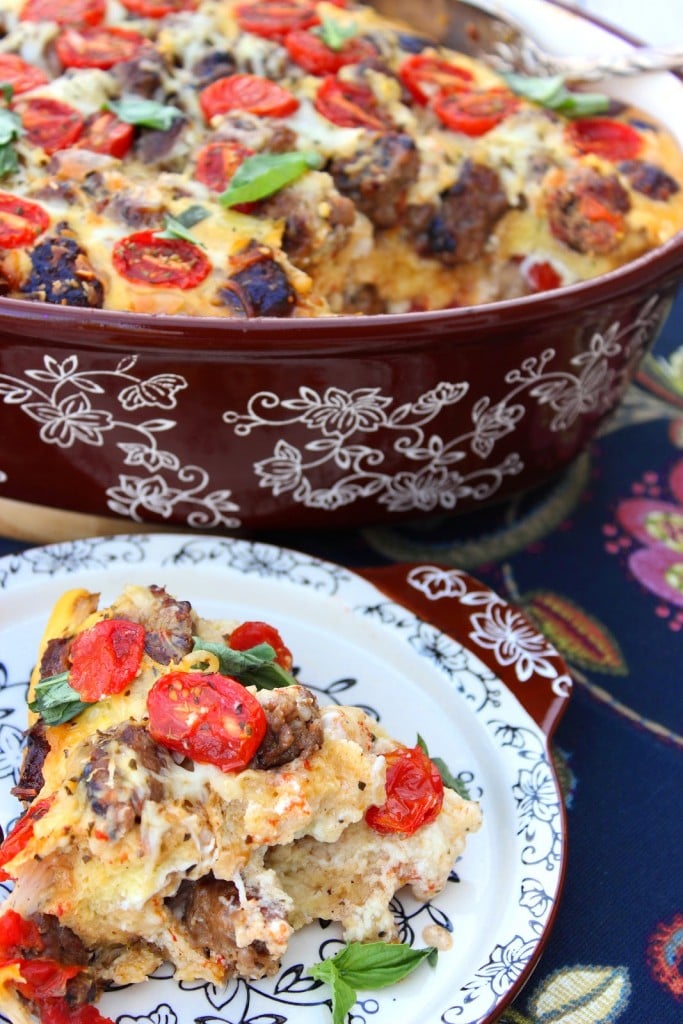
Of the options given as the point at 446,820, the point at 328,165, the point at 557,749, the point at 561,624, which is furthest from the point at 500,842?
the point at 328,165

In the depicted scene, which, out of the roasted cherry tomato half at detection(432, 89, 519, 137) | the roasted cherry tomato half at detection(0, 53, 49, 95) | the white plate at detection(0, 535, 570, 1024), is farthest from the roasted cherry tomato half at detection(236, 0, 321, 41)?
the white plate at detection(0, 535, 570, 1024)

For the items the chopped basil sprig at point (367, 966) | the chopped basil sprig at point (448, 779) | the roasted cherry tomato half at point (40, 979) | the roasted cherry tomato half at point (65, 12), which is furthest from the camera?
the roasted cherry tomato half at point (65, 12)

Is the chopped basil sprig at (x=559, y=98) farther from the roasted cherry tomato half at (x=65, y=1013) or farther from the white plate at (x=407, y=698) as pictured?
the roasted cherry tomato half at (x=65, y=1013)

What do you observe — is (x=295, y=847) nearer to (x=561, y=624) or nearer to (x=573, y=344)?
(x=561, y=624)

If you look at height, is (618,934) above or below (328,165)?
below

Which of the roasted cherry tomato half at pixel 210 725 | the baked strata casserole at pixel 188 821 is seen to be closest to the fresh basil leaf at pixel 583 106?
the baked strata casserole at pixel 188 821

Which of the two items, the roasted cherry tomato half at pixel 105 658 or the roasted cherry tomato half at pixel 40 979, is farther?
the roasted cherry tomato half at pixel 105 658
